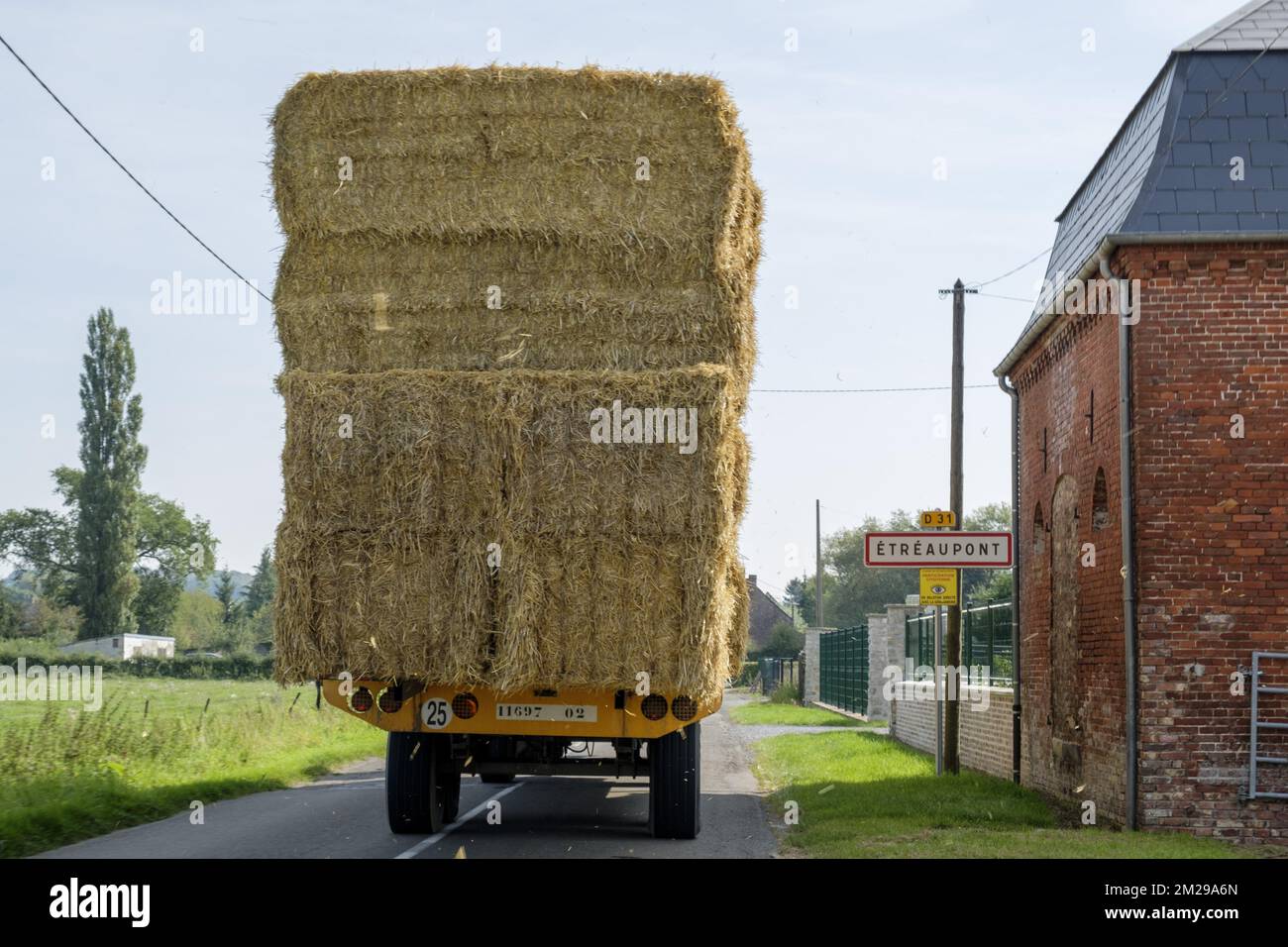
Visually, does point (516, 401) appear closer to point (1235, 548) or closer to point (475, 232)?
point (475, 232)

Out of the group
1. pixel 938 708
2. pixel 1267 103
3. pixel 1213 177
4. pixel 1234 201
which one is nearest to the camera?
pixel 1234 201

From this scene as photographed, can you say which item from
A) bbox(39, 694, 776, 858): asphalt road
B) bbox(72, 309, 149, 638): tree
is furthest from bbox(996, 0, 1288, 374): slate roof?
bbox(72, 309, 149, 638): tree

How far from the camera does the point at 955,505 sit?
59.0 feet

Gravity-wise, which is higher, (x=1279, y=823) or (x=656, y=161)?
(x=656, y=161)

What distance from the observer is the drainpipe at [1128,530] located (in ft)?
35.4

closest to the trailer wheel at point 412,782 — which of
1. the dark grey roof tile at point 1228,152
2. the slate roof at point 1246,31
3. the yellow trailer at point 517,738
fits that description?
the yellow trailer at point 517,738

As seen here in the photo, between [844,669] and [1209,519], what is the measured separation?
22.8 metres

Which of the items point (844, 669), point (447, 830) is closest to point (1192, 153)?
point (447, 830)

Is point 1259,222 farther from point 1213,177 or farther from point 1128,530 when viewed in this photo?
point 1128,530

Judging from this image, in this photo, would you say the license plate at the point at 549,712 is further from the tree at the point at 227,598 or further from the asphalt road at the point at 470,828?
the tree at the point at 227,598

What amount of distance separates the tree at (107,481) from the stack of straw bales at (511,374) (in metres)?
54.3
